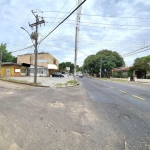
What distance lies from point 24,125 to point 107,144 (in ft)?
8.61

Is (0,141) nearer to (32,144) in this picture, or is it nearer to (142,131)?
(32,144)

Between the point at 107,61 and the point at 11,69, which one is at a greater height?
the point at 107,61

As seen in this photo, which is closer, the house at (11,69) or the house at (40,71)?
the house at (11,69)

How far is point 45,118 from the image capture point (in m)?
5.89

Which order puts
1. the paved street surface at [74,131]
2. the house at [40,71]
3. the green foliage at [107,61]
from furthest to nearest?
the green foliage at [107,61]
the house at [40,71]
the paved street surface at [74,131]

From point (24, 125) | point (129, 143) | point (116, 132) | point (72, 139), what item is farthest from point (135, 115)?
point (24, 125)

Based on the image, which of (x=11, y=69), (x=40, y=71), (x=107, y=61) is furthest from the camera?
(x=107, y=61)

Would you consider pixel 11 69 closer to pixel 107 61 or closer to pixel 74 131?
pixel 107 61

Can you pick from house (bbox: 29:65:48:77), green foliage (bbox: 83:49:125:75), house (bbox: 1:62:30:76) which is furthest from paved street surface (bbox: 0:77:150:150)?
green foliage (bbox: 83:49:125:75)

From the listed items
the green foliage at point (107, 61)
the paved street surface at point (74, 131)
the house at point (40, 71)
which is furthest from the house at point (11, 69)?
the paved street surface at point (74, 131)

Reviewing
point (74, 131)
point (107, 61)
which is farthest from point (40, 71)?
point (74, 131)

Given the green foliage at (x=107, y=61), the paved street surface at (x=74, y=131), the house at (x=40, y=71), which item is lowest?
the paved street surface at (x=74, y=131)

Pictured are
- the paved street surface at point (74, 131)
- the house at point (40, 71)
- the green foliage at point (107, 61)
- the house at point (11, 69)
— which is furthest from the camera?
the green foliage at point (107, 61)

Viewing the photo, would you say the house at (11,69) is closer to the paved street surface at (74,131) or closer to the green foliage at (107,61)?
the green foliage at (107,61)
